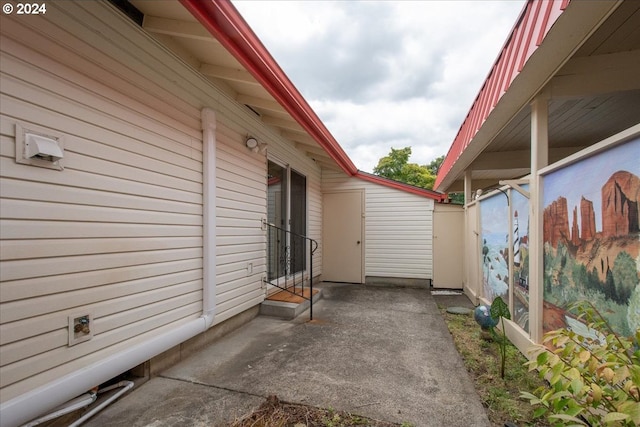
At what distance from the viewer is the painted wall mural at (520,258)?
2.64 m

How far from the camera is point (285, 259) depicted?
4.67 meters

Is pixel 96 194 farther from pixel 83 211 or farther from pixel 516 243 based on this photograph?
pixel 516 243

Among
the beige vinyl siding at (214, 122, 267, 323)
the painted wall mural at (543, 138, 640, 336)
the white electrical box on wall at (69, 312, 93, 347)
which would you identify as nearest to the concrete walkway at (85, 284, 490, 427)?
the beige vinyl siding at (214, 122, 267, 323)

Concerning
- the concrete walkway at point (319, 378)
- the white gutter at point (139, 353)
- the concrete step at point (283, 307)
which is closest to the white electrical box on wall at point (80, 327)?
the white gutter at point (139, 353)

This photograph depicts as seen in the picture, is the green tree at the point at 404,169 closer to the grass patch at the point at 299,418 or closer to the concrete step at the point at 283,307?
the concrete step at the point at 283,307

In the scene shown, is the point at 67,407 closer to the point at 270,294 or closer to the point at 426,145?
the point at 270,294

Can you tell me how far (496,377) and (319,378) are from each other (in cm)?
148

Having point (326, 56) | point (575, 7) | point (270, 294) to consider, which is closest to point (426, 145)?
point (326, 56)

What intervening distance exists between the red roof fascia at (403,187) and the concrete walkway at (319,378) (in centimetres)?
313

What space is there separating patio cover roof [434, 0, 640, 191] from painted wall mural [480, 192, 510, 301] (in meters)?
0.81

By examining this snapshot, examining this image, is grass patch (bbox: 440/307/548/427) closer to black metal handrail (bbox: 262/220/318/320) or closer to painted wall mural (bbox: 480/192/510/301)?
painted wall mural (bbox: 480/192/510/301)

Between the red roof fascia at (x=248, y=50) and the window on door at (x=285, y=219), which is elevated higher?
the red roof fascia at (x=248, y=50)

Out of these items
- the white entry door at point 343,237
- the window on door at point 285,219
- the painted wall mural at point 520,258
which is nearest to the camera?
the painted wall mural at point 520,258

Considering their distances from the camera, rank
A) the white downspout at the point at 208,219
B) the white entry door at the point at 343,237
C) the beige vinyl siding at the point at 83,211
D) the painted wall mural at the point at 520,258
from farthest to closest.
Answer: the white entry door at the point at 343,237
the white downspout at the point at 208,219
the painted wall mural at the point at 520,258
the beige vinyl siding at the point at 83,211
